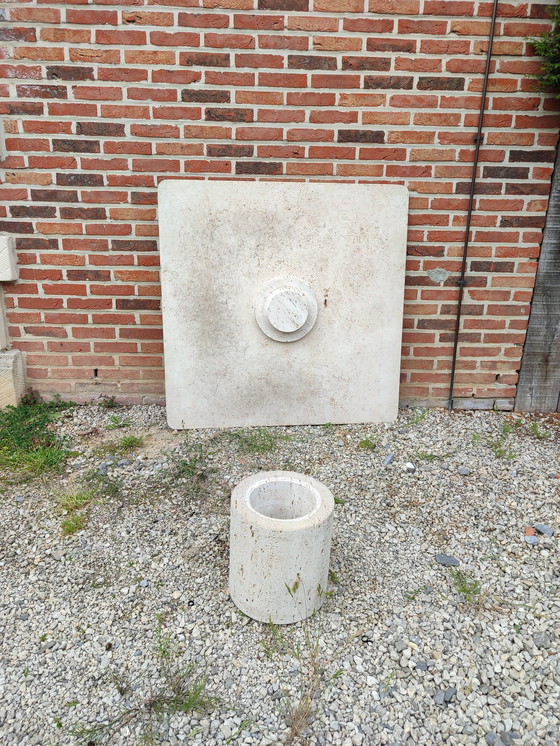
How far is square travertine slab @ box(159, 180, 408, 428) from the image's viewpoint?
303 centimetres

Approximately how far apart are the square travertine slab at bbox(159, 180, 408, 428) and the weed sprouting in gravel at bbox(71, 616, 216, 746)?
1685 millimetres

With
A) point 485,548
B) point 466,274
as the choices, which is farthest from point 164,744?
point 466,274

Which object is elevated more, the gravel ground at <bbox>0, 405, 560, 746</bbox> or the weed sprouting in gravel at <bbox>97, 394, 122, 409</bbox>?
→ the weed sprouting in gravel at <bbox>97, 394, 122, 409</bbox>

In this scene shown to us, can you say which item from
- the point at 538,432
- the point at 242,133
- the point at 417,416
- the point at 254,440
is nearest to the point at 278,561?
the point at 254,440

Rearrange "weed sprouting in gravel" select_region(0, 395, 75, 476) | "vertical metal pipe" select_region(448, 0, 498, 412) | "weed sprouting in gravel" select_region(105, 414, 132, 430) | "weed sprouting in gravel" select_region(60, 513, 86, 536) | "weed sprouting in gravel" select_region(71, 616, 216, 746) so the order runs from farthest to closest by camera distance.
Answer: "weed sprouting in gravel" select_region(105, 414, 132, 430) → "vertical metal pipe" select_region(448, 0, 498, 412) → "weed sprouting in gravel" select_region(0, 395, 75, 476) → "weed sprouting in gravel" select_region(60, 513, 86, 536) → "weed sprouting in gravel" select_region(71, 616, 216, 746)

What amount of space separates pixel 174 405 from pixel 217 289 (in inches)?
29.4

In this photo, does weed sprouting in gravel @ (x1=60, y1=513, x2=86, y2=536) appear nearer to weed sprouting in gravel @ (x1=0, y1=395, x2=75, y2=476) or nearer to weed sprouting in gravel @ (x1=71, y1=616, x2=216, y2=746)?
weed sprouting in gravel @ (x1=0, y1=395, x2=75, y2=476)

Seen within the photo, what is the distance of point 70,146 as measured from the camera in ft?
9.95

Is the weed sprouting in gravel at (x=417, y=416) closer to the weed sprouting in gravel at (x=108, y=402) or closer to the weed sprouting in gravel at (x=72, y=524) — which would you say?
the weed sprouting in gravel at (x=108, y=402)

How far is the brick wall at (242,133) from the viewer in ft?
9.53

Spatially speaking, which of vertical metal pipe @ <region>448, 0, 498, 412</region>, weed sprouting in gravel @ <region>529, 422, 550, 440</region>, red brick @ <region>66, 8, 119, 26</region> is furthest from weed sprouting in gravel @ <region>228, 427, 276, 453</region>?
red brick @ <region>66, 8, 119, 26</region>

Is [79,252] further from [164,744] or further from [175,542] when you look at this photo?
[164,744]

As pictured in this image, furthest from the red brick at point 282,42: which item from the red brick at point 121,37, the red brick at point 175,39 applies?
the red brick at point 121,37

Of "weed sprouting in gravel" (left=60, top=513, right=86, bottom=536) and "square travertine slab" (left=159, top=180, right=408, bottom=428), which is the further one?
"square travertine slab" (left=159, top=180, right=408, bottom=428)
